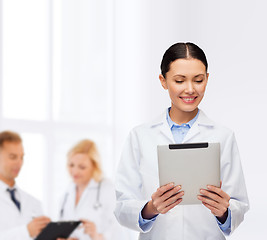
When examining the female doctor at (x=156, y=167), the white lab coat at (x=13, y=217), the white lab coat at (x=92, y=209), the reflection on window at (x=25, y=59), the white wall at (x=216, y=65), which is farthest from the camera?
the white lab coat at (x=92, y=209)

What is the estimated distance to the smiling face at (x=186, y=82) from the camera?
5.58 feet

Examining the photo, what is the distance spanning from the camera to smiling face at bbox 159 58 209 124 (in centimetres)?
170

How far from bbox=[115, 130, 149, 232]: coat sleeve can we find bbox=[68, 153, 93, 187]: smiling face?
2.70 m

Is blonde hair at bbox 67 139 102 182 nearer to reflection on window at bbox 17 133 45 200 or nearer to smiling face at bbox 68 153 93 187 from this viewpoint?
smiling face at bbox 68 153 93 187

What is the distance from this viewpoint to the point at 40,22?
4.16m

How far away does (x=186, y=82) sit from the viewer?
5.62ft

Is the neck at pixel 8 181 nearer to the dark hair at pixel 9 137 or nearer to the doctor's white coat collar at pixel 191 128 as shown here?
the dark hair at pixel 9 137

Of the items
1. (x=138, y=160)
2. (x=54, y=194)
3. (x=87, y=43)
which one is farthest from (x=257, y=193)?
(x=138, y=160)

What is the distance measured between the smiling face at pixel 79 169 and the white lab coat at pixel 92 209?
54mm

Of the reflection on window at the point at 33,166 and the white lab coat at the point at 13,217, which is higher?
the reflection on window at the point at 33,166

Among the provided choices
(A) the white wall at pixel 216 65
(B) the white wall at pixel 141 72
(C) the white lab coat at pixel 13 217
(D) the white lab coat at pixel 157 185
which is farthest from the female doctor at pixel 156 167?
(A) the white wall at pixel 216 65

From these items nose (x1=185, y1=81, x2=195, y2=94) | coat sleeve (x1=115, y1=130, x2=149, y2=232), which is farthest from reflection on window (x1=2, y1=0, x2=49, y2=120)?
nose (x1=185, y1=81, x2=195, y2=94)

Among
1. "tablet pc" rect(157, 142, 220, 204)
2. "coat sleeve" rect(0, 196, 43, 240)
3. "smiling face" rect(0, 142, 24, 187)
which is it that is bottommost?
"coat sleeve" rect(0, 196, 43, 240)

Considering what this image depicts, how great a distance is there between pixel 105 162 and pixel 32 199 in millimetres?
1086
